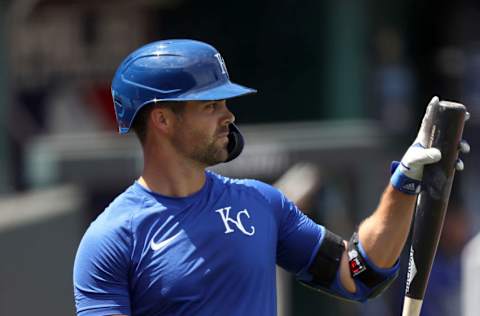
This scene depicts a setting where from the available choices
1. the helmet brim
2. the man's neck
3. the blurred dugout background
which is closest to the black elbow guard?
the man's neck

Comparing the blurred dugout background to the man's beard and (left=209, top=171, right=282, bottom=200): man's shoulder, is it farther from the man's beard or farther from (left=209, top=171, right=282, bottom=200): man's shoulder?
the man's beard

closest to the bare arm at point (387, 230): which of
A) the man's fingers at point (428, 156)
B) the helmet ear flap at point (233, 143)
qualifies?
the man's fingers at point (428, 156)

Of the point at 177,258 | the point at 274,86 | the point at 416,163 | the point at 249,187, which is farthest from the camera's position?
the point at 274,86

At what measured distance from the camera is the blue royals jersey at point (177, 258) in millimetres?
3361

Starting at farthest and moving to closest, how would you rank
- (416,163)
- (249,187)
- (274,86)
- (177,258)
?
(274,86), (249,187), (416,163), (177,258)

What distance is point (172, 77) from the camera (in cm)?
345

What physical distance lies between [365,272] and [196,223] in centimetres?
58

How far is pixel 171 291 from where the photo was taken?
3371mm

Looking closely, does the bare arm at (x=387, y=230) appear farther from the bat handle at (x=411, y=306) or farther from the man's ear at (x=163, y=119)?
the man's ear at (x=163, y=119)

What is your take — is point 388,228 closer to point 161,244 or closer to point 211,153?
point 211,153

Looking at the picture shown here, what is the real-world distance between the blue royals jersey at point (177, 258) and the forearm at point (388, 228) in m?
0.31

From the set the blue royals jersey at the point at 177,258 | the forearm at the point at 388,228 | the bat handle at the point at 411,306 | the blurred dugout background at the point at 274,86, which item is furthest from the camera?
the blurred dugout background at the point at 274,86

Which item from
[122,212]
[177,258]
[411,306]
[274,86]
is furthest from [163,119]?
[274,86]

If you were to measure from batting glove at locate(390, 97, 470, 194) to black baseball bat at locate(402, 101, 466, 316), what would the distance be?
15 millimetres
